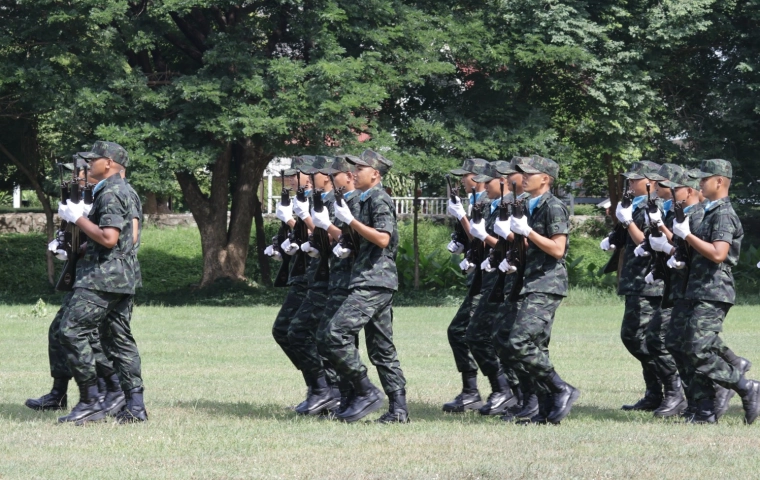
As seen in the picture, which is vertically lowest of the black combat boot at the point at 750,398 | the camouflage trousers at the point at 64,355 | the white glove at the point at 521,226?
the black combat boot at the point at 750,398

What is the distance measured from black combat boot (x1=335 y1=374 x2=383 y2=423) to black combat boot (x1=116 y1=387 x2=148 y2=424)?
1.59 meters

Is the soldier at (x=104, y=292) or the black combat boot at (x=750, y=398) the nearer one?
the soldier at (x=104, y=292)

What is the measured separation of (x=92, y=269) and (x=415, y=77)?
17.0m

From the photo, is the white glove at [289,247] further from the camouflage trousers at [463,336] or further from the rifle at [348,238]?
the camouflage trousers at [463,336]

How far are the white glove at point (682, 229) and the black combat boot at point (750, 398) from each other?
1.27 meters

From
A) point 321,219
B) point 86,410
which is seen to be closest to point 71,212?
point 86,410

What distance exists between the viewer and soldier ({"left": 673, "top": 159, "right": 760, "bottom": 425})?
9281mm

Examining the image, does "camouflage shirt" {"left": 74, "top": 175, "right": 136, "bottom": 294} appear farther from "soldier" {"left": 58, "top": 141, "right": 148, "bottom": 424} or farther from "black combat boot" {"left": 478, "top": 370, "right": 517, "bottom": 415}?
"black combat boot" {"left": 478, "top": 370, "right": 517, "bottom": 415}

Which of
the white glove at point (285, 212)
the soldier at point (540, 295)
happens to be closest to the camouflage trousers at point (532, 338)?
the soldier at point (540, 295)

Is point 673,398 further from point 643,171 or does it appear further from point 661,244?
point 643,171

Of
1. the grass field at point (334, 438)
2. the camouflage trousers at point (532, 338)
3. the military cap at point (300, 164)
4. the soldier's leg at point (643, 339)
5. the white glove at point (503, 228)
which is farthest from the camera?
the military cap at point (300, 164)

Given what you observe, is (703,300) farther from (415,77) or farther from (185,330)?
(415,77)

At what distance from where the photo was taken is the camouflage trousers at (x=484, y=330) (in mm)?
10336

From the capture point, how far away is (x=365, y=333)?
9.59 meters
